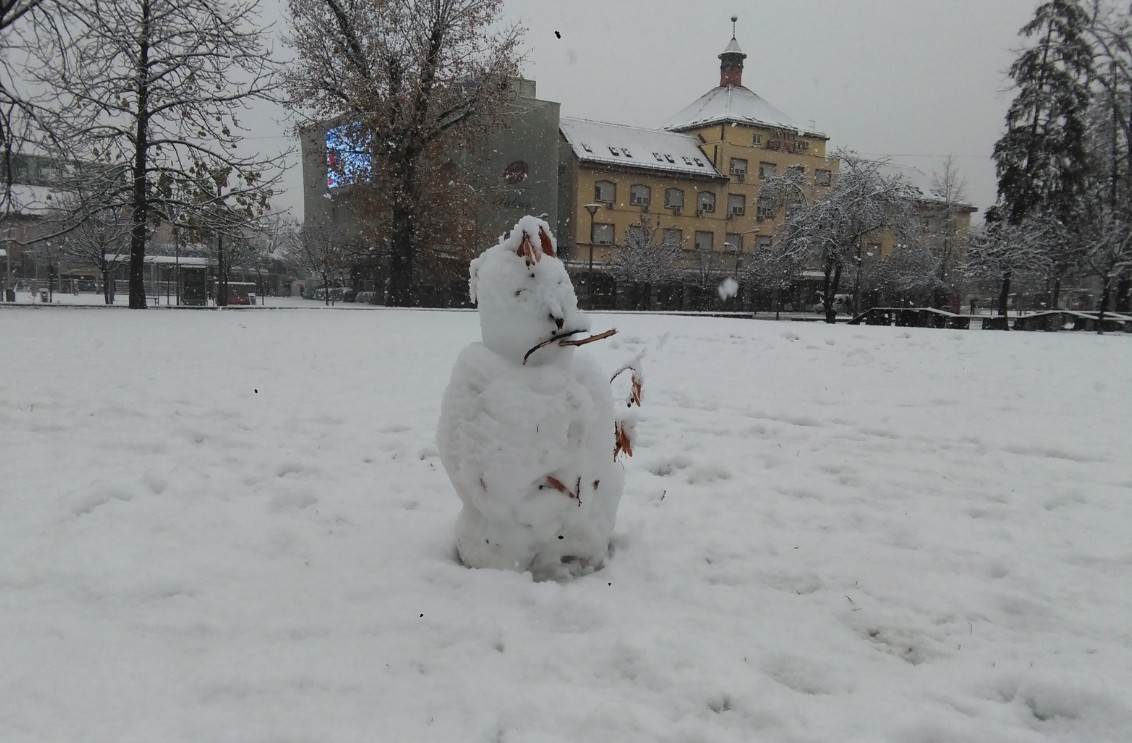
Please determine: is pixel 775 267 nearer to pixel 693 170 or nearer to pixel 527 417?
pixel 693 170

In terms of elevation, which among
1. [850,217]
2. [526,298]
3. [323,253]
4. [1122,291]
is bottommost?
[526,298]

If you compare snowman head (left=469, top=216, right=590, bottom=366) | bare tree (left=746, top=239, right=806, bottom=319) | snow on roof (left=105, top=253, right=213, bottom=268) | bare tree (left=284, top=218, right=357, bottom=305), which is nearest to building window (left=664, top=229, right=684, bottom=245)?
bare tree (left=746, top=239, right=806, bottom=319)

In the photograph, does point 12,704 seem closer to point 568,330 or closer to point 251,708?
point 251,708

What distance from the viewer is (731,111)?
51.3 m

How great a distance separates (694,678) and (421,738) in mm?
981

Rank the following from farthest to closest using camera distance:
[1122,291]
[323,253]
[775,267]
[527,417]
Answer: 1. [323,253]
2. [775,267]
3. [1122,291]
4. [527,417]

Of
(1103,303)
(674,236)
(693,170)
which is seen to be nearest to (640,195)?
(674,236)

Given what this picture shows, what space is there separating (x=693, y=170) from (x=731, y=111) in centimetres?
673

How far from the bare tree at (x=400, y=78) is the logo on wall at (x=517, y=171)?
15.5 metres

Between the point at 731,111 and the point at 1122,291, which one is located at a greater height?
the point at 731,111

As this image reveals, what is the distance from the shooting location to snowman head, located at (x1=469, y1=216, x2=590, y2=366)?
301cm

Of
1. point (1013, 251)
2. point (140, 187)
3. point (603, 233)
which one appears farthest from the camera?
point (603, 233)

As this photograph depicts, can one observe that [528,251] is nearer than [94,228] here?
Yes

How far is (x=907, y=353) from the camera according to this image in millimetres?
11312
